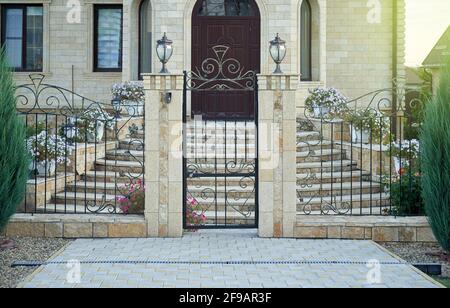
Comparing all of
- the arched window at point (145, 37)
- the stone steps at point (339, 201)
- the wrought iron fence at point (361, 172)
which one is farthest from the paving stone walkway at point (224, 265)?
the arched window at point (145, 37)

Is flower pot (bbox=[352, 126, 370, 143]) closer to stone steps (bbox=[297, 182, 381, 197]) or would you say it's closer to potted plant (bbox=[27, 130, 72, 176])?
stone steps (bbox=[297, 182, 381, 197])

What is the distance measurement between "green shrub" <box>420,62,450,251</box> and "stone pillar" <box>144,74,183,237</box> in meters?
3.23

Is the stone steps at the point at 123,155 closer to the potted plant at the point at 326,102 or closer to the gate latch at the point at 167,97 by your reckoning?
the gate latch at the point at 167,97

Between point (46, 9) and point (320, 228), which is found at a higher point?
point (46, 9)

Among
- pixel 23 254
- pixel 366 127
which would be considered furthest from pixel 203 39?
pixel 23 254

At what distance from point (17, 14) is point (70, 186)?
9342mm

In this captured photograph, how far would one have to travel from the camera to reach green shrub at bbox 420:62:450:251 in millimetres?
7199

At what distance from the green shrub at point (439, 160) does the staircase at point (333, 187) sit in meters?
1.49

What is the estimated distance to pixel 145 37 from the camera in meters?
15.6

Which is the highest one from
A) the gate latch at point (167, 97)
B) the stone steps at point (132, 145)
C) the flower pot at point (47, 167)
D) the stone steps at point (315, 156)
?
the gate latch at point (167, 97)

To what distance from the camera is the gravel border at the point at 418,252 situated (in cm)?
726
